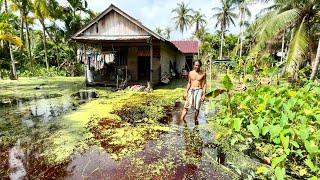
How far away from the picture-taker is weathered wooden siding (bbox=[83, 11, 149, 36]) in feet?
39.5

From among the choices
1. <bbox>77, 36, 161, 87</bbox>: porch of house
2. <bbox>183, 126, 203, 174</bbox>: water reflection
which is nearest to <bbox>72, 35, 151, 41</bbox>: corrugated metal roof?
<bbox>77, 36, 161, 87</bbox>: porch of house

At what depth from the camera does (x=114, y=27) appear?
12312mm

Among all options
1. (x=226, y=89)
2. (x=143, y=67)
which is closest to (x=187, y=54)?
(x=143, y=67)

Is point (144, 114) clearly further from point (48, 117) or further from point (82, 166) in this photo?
point (82, 166)

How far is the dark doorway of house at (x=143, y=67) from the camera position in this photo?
1454 centimetres

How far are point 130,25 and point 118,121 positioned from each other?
724cm

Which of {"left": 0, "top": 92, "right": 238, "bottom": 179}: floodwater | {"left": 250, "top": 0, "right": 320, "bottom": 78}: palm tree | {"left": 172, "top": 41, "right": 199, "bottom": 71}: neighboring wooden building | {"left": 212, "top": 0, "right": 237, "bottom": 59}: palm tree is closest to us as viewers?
{"left": 0, "top": 92, "right": 238, "bottom": 179}: floodwater

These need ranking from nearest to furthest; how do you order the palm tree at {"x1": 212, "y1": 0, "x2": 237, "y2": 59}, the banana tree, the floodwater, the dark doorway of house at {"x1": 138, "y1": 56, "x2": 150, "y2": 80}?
1. the floodwater
2. the banana tree
3. the dark doorway of house at {"x1": 138, "y1": 56, "x2": 150, "y2": 80}
4. the palm tree at {"x1": 212, "y1": 0, "x2": 237, "y2": 59}

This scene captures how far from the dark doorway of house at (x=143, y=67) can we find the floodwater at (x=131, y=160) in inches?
367

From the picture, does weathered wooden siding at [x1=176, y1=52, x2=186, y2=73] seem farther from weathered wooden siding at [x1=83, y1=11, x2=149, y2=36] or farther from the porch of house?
weathered wooden siding at [x1=83, y1=11, x2=149, y2=36]

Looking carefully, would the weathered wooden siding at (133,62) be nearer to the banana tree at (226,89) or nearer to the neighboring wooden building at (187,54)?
the neighboring wooden building at (187,54)

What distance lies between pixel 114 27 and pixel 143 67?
339 centimetres

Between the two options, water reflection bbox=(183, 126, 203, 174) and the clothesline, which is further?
the clothesline

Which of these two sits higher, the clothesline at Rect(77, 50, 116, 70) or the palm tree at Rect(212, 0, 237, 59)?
the palm tree at Rect(212, 0, 237, 59)
